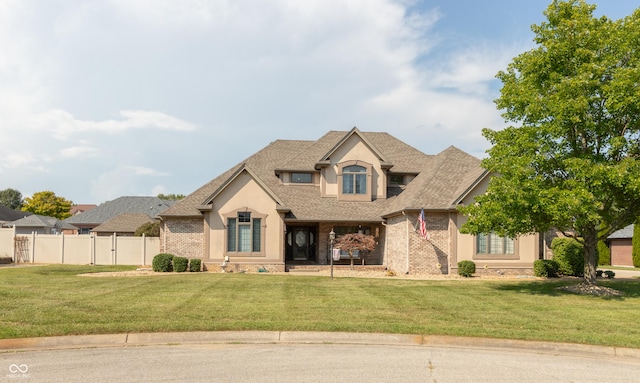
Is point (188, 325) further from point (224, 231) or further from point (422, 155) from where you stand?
point (422, 155)

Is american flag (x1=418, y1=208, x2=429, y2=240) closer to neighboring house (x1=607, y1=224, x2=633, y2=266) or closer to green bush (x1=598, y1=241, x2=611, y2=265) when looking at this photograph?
green bush (x1=598, y1=241, x2=611, y2=265)

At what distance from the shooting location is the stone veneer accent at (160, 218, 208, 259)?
96.9ft

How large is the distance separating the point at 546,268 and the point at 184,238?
1999 cm

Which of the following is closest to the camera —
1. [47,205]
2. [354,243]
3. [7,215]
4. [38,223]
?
[354,243]

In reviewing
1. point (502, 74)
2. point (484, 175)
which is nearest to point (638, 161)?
point (502, 74)

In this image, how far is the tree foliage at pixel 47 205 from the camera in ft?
290

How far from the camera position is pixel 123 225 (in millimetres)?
51250

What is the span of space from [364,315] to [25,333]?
7722mm

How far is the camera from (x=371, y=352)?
9.72 meters

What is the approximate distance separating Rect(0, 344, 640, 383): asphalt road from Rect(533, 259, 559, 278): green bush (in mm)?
16555

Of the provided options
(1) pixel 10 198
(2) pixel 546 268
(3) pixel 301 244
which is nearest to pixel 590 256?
(2) pixel 546 268

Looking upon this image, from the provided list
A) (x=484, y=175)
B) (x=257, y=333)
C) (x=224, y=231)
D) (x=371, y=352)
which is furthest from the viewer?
(x=224, y=231)

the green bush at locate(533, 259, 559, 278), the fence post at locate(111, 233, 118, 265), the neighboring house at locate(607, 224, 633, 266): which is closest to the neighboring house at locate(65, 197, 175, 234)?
the fence post at locate(111, 233, 118, 265)

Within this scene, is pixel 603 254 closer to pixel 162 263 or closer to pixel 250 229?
pixel 250 229
